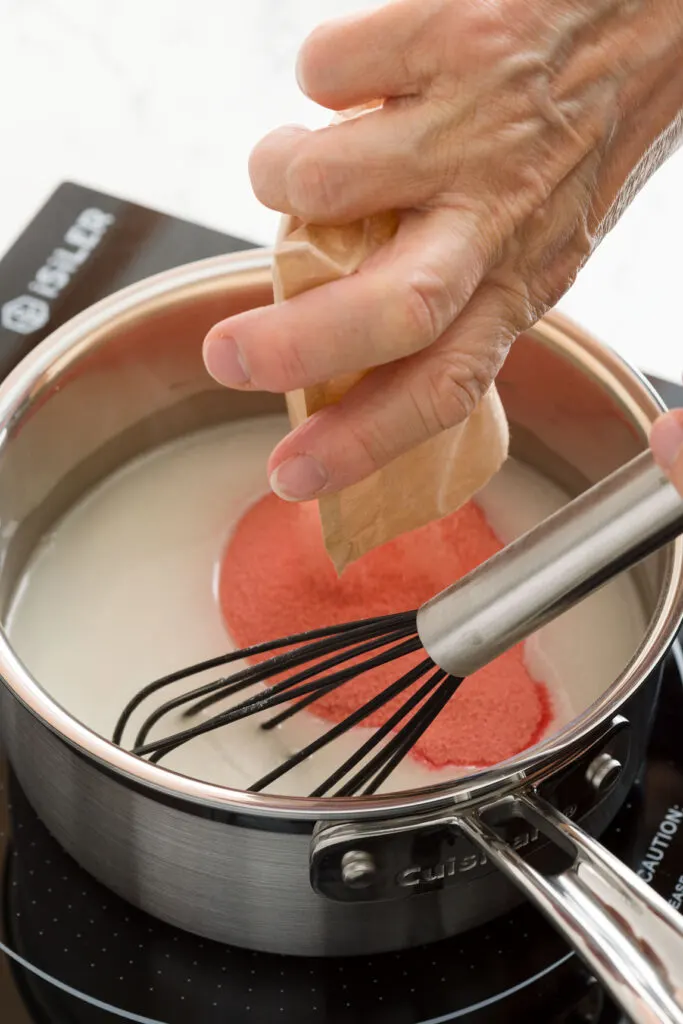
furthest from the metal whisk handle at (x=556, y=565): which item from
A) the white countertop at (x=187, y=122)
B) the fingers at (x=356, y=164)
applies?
the white countertop at (x=187, y=122)

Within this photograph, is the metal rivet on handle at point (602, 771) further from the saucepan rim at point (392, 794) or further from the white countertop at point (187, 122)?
the white countertop at point (187, 122)

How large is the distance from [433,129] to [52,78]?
713 mm

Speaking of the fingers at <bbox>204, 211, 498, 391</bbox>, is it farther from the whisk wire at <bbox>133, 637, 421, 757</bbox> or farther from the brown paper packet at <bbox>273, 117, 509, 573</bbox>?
the whisk wire at <bbox>133, 637, 421, 757</bbox>

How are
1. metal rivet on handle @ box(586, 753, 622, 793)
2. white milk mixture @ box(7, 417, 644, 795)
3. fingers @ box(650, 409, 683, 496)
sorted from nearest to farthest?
1. fingers @ box(650, 409, 683, 496)
2. metal rivet on handle @ box(586, 753, 622, 793)
3. white milk mixture @ box(7, 417, 644, 795)

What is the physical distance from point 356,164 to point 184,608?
1.13 ft

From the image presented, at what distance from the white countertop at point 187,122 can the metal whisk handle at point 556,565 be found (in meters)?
0.48

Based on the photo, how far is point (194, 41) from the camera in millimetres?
1094

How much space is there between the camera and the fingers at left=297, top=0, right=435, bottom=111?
0.44 meters

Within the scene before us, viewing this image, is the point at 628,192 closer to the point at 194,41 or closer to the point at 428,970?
the point at 428,970

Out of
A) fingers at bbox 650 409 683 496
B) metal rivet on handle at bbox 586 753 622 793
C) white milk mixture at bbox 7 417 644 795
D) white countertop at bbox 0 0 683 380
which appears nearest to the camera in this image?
fingers at bbox 650 409 683 496

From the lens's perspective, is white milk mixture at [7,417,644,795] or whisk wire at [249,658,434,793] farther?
white milk mixture at [7,417,644,795]

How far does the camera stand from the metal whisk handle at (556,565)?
0.42 metres

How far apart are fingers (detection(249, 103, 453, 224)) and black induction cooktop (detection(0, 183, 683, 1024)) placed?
0.34m

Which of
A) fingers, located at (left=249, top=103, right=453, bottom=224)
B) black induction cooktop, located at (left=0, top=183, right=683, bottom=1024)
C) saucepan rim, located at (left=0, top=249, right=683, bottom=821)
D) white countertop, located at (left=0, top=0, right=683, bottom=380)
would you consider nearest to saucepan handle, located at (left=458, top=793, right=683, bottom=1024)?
saucepan rim, located at (left=0, top=249, right=683, bottom=821)
